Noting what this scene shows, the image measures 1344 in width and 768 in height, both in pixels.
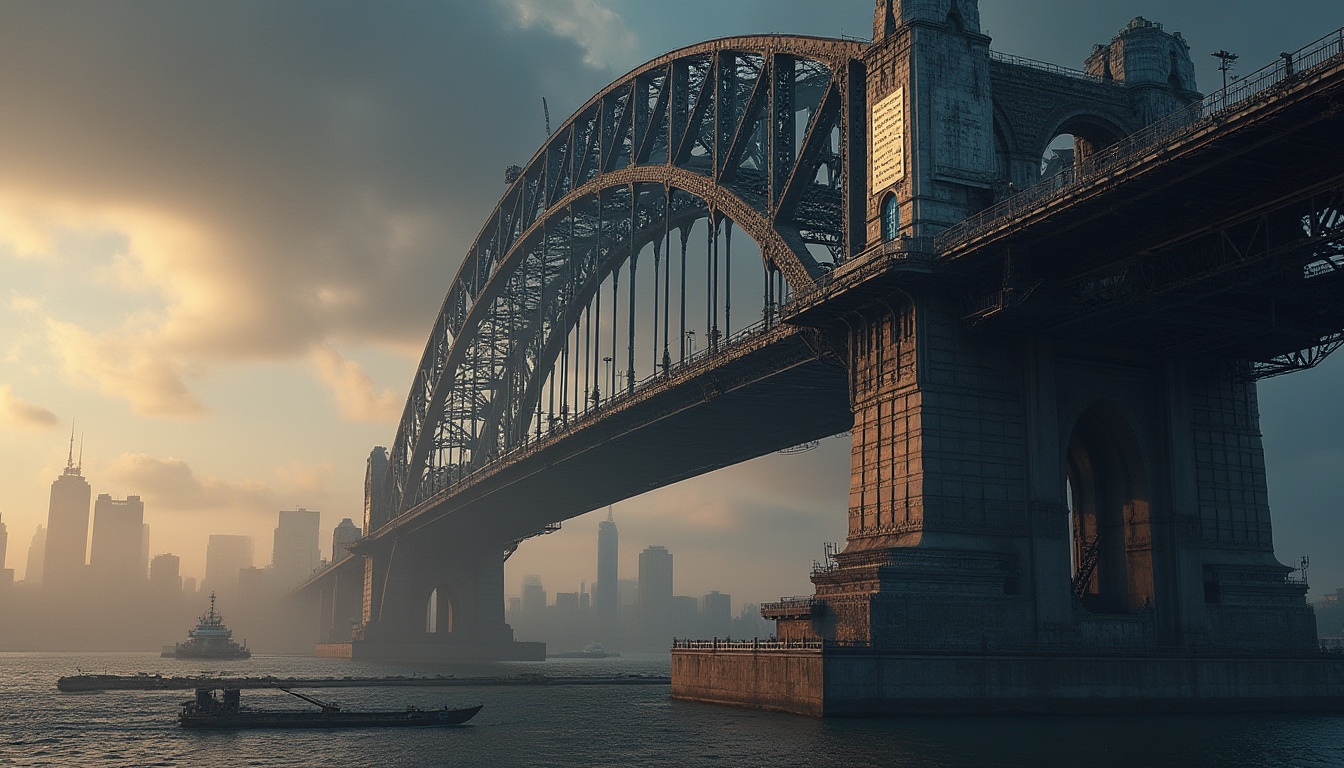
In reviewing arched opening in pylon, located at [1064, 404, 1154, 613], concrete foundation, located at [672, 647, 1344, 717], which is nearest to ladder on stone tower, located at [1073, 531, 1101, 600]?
arched opening in pylon, located at [1064, 404, 1154, 613]

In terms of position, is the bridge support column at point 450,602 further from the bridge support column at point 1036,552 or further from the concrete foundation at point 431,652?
the bridge support column at point 1036,552

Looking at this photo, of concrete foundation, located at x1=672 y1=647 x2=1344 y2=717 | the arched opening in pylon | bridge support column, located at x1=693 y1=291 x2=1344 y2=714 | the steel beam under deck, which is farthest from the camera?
the steel beam under deck

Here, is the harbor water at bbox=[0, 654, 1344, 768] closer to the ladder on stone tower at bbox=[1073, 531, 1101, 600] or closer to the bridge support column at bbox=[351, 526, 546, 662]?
the ladder on stone tower at bbox=[1073, 531, 1101, 600]

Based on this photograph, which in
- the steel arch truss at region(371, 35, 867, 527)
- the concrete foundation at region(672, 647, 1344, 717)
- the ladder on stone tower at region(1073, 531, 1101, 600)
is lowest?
the concrete foundation at region(672, 647, 1344, 717)

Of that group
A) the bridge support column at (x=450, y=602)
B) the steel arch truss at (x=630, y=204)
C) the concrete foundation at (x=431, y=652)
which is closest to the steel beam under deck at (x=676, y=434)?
the steel arch truss at (x=630, y=204)

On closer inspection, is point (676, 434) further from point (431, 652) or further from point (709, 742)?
point (431, 652)
